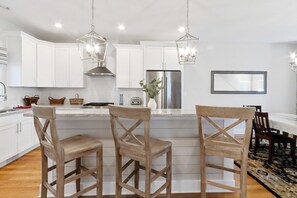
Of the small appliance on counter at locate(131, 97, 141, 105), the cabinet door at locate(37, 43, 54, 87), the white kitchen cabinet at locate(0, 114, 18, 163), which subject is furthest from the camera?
the small appliance on counter at locate(131, 97, 141, 105)

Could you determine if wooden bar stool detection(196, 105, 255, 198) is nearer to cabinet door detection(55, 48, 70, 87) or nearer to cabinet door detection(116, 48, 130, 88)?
cabinet door detection(116, 48, 130, 88)

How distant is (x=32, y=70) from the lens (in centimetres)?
443

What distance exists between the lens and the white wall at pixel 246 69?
5738 mm

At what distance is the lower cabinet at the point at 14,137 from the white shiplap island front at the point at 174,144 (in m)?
1.60

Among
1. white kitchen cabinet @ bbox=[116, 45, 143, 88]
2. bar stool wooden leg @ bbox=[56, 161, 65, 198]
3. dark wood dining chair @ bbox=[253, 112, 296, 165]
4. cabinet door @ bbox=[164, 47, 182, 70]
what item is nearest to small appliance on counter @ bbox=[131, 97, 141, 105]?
white kitchen cabinet @ bbox=[116, 45, 143, 88]

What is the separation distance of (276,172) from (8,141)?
4.45 metres

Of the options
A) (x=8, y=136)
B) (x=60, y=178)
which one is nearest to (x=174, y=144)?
(x=60, y=178)

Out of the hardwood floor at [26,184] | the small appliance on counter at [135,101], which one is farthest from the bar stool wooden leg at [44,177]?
the small appliance on counter at [135,101]

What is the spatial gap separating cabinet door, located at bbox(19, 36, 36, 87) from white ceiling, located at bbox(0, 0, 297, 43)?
0.43 m

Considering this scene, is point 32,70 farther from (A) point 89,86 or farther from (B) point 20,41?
(A) point 89,86

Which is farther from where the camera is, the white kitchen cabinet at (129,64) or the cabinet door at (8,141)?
the white kitchen cabinet at (129,64)

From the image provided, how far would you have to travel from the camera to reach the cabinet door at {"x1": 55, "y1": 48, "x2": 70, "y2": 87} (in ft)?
16.4

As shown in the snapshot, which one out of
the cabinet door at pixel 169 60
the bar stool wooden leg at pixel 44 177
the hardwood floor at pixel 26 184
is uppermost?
the cabinet door at pixel 169 60

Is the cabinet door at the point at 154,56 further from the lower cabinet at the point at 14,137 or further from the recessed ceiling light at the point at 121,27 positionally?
the lower cabinet at the point at 14,137
